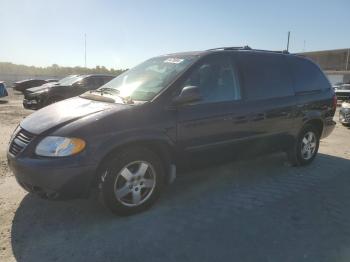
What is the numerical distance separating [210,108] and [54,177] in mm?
1987

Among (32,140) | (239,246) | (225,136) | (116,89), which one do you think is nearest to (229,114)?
(225,136)

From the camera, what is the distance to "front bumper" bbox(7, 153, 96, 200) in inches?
131

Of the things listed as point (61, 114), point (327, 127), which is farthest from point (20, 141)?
point (327, 127)

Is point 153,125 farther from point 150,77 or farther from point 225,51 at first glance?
point 225,51

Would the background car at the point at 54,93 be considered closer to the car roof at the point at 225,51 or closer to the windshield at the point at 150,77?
the windshield at the point at 150,77

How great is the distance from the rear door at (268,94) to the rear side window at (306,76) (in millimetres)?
195

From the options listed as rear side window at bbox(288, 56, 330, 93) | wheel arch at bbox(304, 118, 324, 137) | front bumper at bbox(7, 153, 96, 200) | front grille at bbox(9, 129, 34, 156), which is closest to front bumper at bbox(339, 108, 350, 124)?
rear side window at bbox(288, 56, 330, 93)

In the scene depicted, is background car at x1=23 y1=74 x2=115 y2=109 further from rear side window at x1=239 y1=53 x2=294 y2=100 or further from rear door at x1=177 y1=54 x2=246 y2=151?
rear door at x1=177 y1=54 x2=246 y2=151

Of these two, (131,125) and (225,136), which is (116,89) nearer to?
(131,125)

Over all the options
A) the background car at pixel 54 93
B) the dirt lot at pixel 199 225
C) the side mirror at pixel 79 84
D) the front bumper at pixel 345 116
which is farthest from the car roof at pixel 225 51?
the side mirror at pixel 79 84

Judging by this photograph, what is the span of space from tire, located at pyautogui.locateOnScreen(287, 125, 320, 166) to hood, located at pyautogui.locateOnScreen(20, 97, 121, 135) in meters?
3.31

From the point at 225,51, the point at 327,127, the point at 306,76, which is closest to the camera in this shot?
the point at 225,51

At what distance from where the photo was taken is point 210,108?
430 cm

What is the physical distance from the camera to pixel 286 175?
5.53 metres
